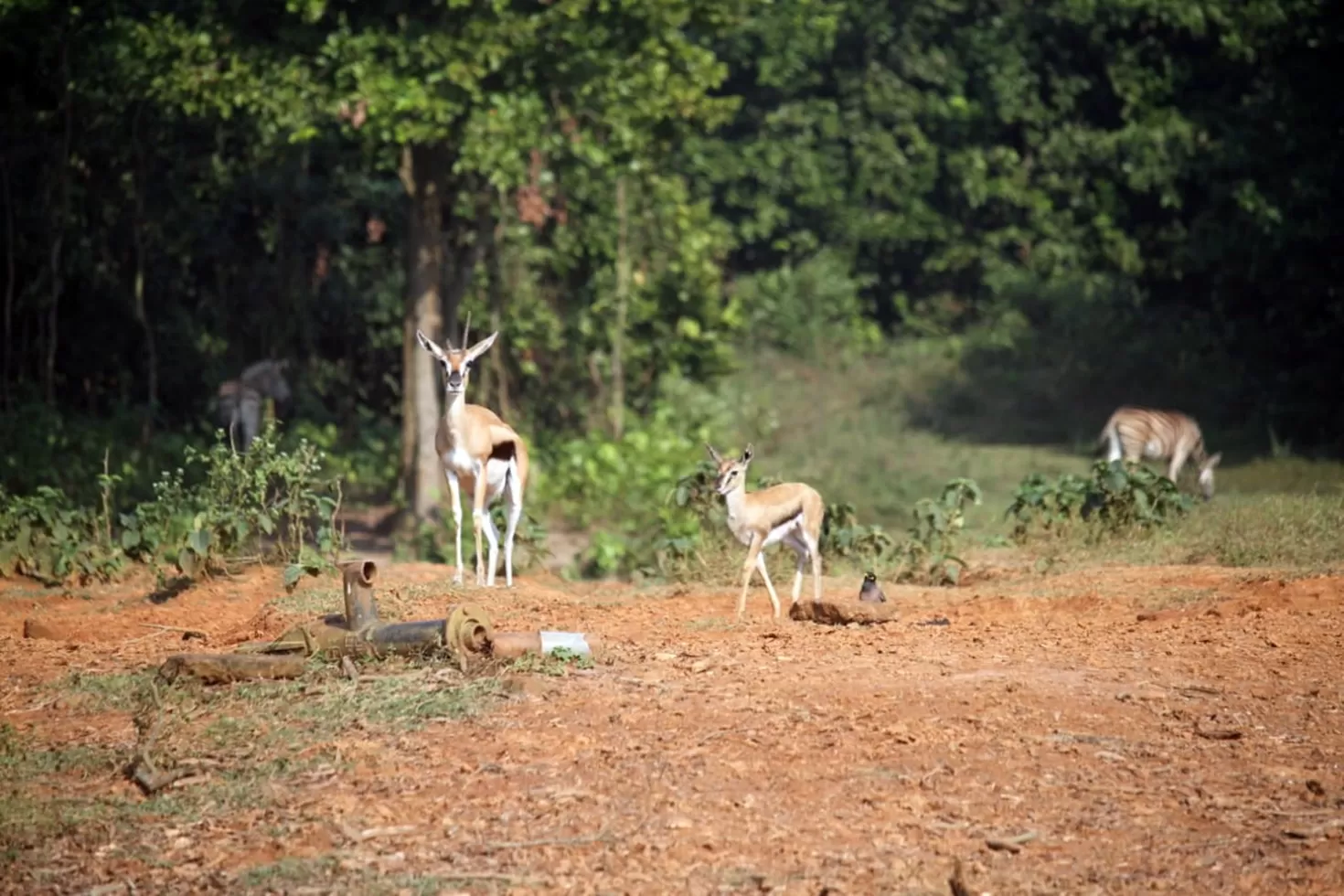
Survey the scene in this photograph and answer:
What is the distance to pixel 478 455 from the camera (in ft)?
39.9

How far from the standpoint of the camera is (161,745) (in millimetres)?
7699

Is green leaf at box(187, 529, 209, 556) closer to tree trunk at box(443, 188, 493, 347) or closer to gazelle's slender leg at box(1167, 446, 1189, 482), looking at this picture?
tree trunk at box(443, 188, 493, 347)

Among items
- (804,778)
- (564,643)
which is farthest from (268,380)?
(804,778)

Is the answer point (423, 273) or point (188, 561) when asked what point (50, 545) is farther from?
point (423, 273)

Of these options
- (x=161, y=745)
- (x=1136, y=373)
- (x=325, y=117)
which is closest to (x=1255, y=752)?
(x=161, y=745)

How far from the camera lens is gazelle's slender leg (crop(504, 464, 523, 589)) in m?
12.2

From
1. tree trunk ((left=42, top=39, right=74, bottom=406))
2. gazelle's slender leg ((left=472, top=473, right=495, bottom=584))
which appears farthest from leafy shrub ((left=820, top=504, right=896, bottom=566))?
tree trunk ((left=42, top=39, right=74, bottom=406))

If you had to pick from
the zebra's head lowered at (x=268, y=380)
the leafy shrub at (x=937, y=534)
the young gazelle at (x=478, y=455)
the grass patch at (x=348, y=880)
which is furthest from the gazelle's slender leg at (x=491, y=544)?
the zebra's head lowered at (x=268, y=380)

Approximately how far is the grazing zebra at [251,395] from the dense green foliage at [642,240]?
365mm

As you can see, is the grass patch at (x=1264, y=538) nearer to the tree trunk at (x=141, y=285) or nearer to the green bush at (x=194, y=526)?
the green bush at (x=194, y=526)

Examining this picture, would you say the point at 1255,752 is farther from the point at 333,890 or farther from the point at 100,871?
the point at 100,871

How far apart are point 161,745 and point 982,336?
1882 centimetres

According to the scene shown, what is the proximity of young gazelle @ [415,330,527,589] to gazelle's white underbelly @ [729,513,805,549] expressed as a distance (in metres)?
1.51

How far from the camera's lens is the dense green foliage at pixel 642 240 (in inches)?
632
